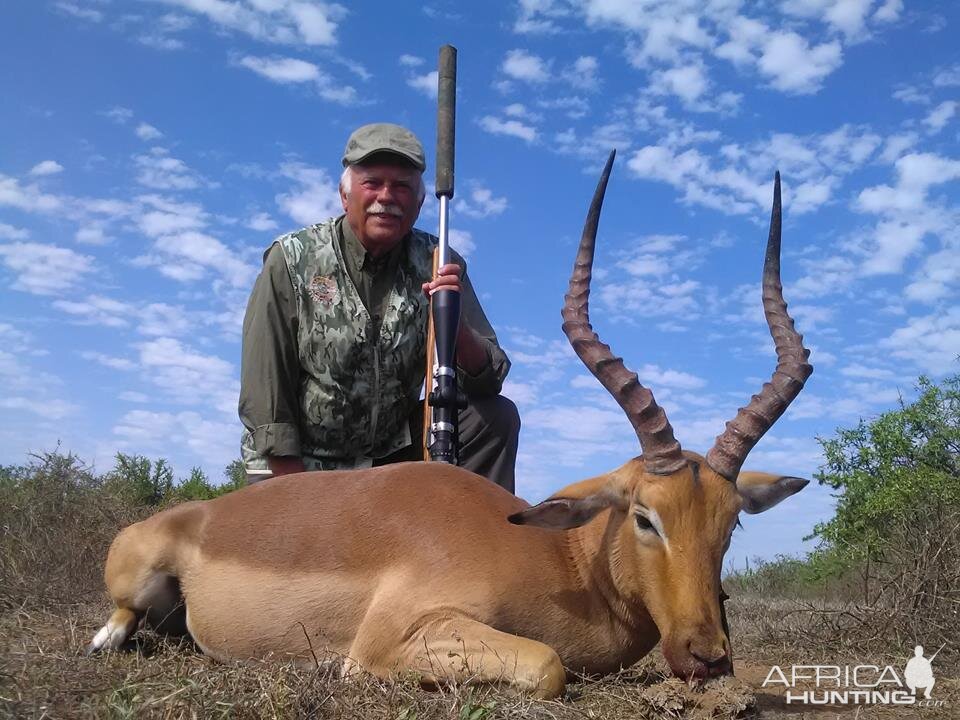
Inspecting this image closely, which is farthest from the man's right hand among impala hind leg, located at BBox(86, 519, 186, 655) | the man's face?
the man's face

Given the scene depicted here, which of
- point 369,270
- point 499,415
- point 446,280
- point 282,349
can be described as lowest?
point 499,415

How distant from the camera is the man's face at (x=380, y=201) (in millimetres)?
6254

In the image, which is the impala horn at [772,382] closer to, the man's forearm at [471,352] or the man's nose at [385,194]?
the man's forearm at [471,352]

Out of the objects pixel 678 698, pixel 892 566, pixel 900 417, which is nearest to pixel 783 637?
pixel 892 566

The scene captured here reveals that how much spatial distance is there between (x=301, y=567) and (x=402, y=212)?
9.14 ft

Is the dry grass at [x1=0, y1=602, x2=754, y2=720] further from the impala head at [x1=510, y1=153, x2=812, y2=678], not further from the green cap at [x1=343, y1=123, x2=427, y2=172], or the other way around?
the green cap at [x1=343, y1=123, x2=427, y2=172]

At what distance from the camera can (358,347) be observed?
6199 mm

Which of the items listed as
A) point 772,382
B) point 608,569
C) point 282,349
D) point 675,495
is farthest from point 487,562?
point 282,349

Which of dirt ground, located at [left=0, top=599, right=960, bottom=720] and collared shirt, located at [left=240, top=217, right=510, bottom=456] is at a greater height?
collared shirt, located at [left=240, top=217, right=510, bottom=456]

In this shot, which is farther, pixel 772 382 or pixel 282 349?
pixel 282 349

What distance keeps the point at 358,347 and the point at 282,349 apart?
50cm

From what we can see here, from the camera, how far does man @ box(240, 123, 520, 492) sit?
6070 mm

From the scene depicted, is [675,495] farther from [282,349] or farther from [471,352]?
[282,349]

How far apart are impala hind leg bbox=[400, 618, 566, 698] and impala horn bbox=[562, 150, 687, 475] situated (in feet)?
3.13
